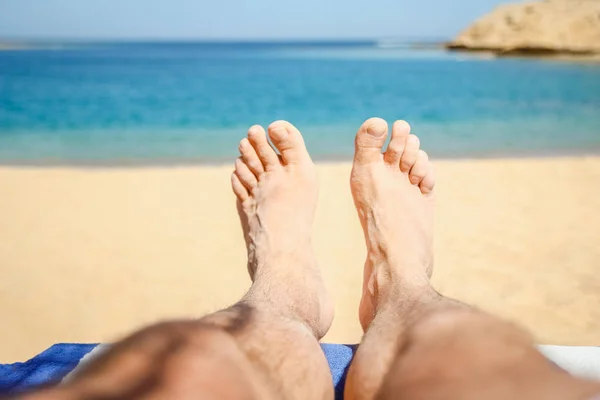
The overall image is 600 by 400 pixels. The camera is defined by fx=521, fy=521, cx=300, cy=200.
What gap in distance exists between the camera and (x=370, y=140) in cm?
194

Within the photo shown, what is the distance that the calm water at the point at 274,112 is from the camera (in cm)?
606

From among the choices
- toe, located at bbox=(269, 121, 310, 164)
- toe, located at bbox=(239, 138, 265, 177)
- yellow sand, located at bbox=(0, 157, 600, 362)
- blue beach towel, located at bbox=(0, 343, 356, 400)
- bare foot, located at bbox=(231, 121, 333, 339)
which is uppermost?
toe, located at bbox=(269, 121, 310, 164)

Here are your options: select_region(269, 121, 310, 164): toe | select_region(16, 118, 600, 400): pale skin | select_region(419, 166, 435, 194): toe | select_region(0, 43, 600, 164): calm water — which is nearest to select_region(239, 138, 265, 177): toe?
select_region(269, 121, 310, 164): toe

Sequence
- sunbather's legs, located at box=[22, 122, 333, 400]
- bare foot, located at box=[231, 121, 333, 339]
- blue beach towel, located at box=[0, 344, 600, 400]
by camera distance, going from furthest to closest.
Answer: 1. bare foot, located at box=[231, 121, 333, 339]
2. blue beach towel, located at box=[0, 344, 600, 400]
3. sunbather's legs, located at box=[22, 122, 333, 400]

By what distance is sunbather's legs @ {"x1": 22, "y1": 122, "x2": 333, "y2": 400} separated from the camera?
70 centimetres

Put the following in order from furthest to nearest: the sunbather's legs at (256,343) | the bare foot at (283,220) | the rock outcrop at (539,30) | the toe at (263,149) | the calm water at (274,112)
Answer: the rock outcrop at (539,30), the calm water at (274,112), the toe at (263,149), the bare foot at (283,220), the sunbather's legs at (256,343)

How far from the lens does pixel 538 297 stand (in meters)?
2.20

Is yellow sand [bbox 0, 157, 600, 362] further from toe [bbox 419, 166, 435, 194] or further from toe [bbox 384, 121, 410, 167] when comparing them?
toe [bbox 384, 121, 410, 167]

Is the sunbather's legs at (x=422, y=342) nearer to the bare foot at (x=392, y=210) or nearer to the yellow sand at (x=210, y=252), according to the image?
the bare foot at (x=392, y=210)

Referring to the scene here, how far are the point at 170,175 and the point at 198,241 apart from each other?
1461 millimetres

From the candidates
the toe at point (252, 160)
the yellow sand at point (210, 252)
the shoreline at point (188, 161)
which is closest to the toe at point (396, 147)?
the toe at point (252, 160)

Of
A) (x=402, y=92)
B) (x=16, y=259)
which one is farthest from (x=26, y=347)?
(x=402, y=92)

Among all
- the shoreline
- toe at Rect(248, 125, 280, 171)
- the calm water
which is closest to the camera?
toe at Rect(248, 125, 280, 171)

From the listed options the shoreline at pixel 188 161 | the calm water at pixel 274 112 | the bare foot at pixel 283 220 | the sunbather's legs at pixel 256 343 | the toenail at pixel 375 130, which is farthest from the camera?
the calm water at pixel 274 112
